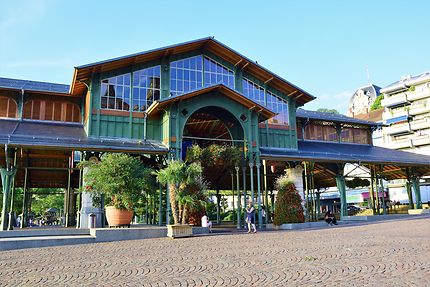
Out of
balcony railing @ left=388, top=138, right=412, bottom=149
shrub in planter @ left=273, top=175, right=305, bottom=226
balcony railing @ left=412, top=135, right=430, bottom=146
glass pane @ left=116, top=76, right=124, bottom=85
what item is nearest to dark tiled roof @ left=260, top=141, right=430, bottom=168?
shrub in planter @ left=273, top=175, right=305, bottom=226

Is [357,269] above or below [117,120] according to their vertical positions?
below

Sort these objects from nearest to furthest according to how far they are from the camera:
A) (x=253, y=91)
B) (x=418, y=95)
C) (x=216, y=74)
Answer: (x=216, y=74) < (x=253, y=91) < (x=418, y=95)

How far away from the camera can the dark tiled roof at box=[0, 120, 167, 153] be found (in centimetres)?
1605

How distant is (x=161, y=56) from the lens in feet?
70.2

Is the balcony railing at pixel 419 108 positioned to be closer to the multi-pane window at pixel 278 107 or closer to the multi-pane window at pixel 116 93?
the multi-pane window at pixel 278 107

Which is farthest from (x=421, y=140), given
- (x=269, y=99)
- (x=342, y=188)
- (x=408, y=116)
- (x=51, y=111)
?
(x=51, y=111)

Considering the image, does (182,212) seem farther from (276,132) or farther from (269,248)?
(276,132)

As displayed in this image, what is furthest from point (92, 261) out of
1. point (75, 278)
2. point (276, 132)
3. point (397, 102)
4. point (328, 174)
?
→ point (397, 102)

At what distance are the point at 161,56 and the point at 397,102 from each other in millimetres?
45445

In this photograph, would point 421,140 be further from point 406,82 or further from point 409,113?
point 406,82

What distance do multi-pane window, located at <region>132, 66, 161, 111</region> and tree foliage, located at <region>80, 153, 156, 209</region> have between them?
603 cm

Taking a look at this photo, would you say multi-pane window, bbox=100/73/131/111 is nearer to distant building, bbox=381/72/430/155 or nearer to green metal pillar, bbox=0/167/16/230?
green metal pillar, bbox=0/167/16/230

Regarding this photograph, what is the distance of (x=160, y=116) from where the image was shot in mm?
20766

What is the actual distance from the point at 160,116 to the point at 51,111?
19.7 ft
